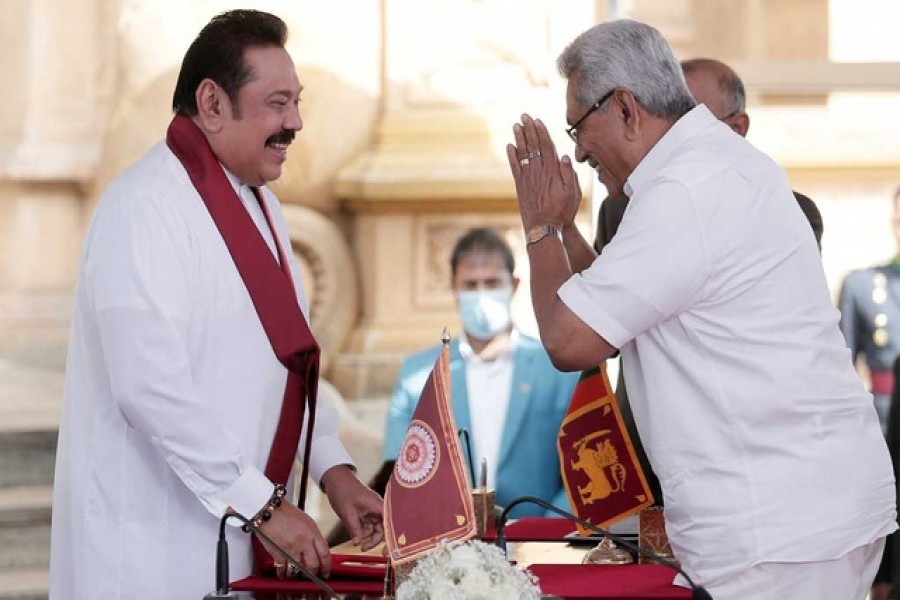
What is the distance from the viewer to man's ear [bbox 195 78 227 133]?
134 inches

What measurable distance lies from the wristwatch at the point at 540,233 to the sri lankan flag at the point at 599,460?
0.35 m

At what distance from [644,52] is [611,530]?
1.01 m

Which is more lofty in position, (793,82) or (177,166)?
(793,82)

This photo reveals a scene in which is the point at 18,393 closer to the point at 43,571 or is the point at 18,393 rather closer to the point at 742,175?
the point at 43,571

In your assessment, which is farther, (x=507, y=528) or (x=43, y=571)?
(x=43, y=571)

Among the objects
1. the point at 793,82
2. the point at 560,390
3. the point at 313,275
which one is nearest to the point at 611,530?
the point at 560,390

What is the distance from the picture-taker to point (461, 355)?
18.2 ft

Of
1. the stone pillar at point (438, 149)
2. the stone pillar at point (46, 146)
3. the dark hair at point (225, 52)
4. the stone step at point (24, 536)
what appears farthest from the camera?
the stone pillar at point (46, 146)

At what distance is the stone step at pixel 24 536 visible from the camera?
6633mm

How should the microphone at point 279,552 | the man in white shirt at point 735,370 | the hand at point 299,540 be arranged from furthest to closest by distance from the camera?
the hand at point 299,540 → the man in white shirt at point 735,370 → the microphone at point 279,552

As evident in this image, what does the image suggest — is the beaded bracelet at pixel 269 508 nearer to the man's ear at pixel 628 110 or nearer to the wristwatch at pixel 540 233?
the wristwatch at pixel 540 233

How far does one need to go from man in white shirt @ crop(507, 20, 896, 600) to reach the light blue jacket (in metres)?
2.02

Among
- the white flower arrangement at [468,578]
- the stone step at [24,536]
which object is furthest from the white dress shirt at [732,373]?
the stone step at [24,536]

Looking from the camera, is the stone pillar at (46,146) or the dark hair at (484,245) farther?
the stone pillar at (46,146)
